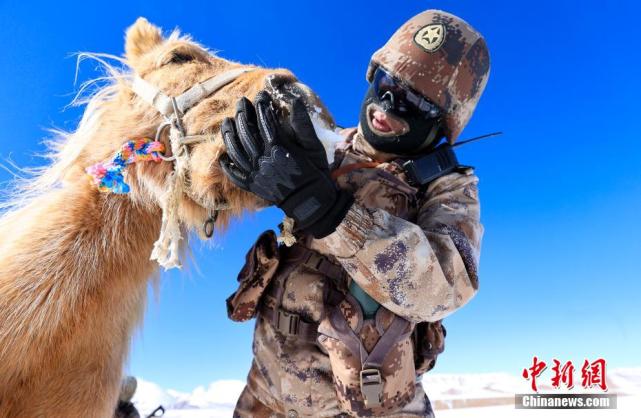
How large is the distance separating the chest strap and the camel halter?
1.39 feet

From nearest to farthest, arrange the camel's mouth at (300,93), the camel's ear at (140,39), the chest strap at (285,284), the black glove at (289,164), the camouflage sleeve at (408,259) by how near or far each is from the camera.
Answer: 1. the black glove at (289,164)
2. the camouflage sleeve at (408,259)
3. the camel's mouth at (300,93)
4. the chest strap at (285,284)
5. the camel's ear at (140,39)

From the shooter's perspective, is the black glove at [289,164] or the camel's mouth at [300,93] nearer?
the black glove at [289,164]

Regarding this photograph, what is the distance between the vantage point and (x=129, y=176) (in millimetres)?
2242

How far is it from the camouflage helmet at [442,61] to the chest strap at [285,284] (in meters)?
0.90

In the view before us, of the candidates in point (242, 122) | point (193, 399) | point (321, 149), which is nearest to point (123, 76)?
point (242, 122)

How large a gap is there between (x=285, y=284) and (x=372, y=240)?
2.51ft

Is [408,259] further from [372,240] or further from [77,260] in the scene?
[77,260]

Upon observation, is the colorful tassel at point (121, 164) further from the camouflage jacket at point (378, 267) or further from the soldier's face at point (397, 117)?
the soldier's face at point (397, 117)

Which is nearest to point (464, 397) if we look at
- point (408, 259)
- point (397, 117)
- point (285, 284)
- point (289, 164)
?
point (285, 284)

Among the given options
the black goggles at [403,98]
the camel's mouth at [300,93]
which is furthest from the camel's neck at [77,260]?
the black goggles at [403,98]

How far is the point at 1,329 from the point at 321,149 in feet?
4.78

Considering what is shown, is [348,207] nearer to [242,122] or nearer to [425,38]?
[242,122]

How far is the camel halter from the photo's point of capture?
82.8 inches

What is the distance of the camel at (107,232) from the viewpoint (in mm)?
2037
